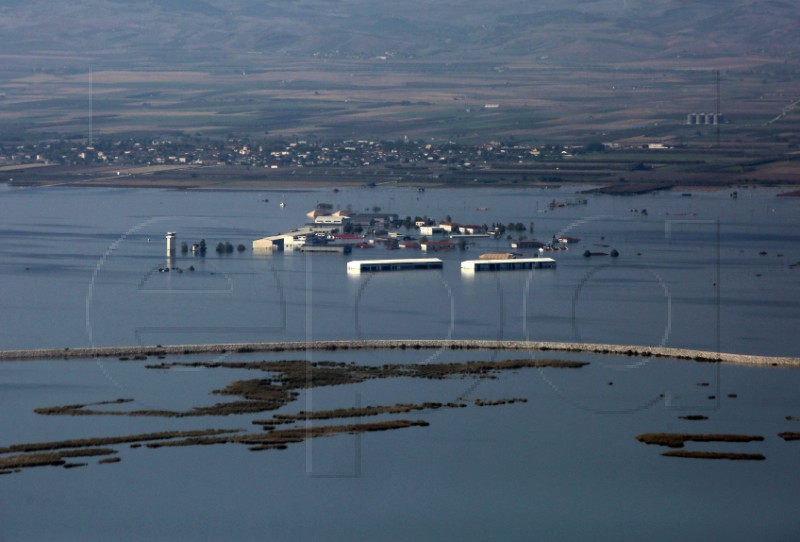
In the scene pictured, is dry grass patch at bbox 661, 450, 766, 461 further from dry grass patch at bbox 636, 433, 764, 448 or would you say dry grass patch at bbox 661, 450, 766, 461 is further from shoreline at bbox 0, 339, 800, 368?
shoreline at bbox 0, 339, 800, 368

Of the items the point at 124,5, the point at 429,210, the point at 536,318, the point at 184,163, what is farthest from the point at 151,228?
the point at 124,5

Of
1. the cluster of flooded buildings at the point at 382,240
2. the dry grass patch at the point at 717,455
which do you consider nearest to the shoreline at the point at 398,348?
the dry grass patch at the point at 717,455

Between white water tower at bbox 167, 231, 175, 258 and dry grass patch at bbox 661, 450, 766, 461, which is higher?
white water tower at bbox 167, 231, 175, 258

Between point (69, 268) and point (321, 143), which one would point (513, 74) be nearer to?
point (321, 143)

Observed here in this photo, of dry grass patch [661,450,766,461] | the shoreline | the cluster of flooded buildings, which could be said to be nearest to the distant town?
the cluster of flooded buildings

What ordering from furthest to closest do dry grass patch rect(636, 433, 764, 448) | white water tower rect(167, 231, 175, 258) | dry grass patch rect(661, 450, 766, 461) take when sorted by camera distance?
1. white water tower rect(167, 231, 175, 258)
2. dry grass patch rect(636, 433, 764, 448)
3. dry grass patch rect(661, 450, 766, 461)

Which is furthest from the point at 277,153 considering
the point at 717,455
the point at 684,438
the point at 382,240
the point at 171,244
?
the point at 717,455

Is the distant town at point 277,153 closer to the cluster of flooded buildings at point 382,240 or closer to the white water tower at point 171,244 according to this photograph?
the cluster of flooded buildings at point 382,240

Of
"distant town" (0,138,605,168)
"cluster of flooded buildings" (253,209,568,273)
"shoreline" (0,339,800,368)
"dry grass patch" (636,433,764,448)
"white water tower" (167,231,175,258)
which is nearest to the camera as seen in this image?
"dry grass patch" (636,433,764,448)

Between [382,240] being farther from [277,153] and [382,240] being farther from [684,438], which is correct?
[277,153]
